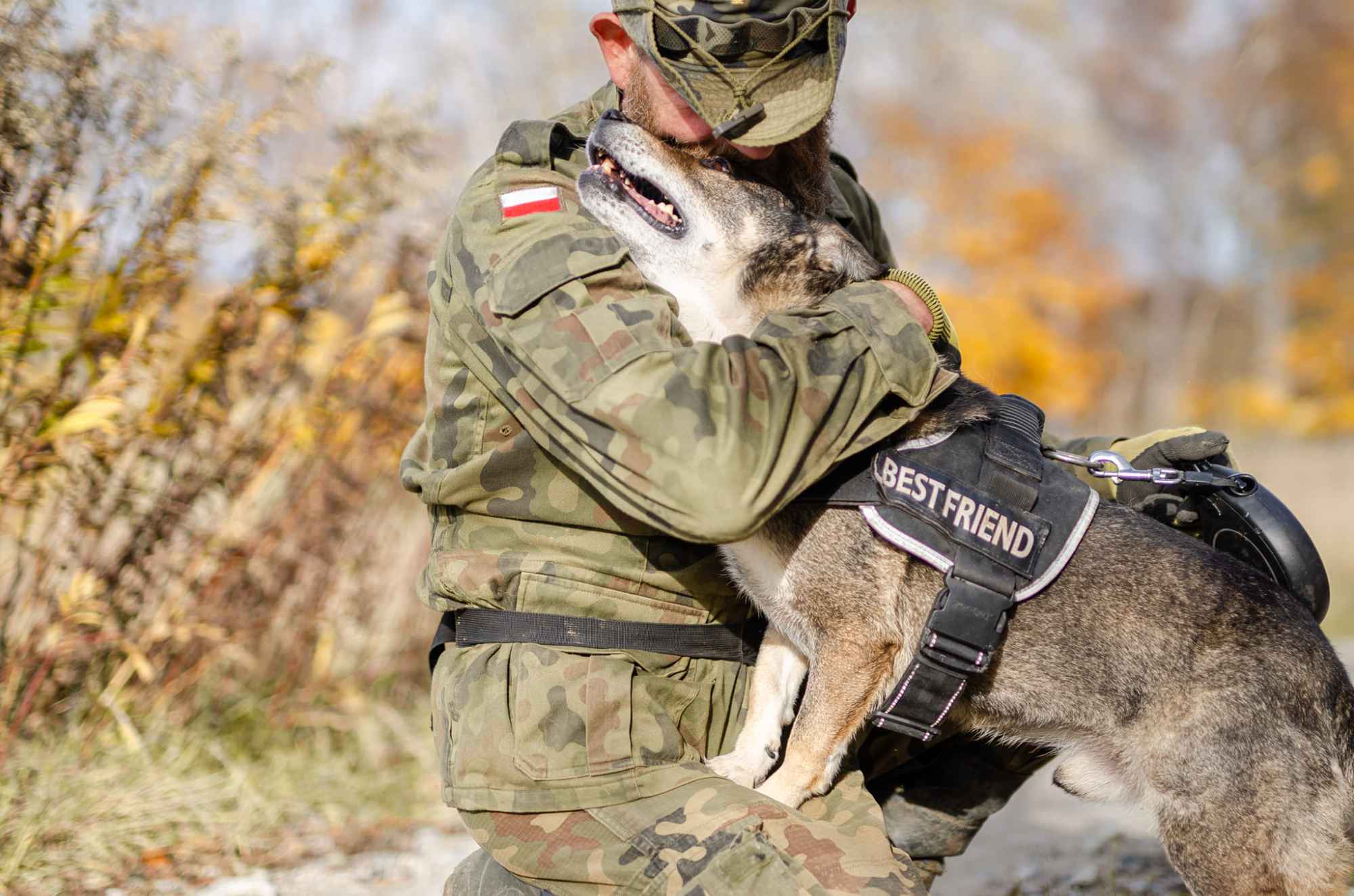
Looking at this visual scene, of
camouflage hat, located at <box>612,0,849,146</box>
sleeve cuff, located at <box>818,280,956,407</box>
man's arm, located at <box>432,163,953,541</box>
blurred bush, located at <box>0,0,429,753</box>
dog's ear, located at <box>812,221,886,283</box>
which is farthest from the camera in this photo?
blurred bush, located at <box>0,0,429,753</box>

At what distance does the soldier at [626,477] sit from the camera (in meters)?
2.11

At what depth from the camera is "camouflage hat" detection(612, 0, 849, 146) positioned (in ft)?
7.95

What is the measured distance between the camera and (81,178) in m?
3.50

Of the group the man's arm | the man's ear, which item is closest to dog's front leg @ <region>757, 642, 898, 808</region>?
the man's arm

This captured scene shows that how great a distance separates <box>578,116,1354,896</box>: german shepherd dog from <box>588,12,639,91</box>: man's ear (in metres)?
0.16

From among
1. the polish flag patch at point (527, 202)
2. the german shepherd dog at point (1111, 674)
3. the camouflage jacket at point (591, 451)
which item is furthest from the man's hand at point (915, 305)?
the polish flag patch at point (527, 202)

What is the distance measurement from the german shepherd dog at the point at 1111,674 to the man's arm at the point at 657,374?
0.33m

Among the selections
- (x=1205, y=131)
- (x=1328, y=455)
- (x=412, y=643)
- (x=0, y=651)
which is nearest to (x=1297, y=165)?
(x=1205, y=131)

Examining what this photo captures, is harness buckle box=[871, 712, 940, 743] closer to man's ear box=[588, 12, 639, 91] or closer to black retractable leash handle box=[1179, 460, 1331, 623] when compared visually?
black retractable leash handle box=[1179, 460, 1331, 623]

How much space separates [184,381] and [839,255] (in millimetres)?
2515

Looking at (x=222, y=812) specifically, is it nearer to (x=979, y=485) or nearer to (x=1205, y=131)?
(x=979, y=485)

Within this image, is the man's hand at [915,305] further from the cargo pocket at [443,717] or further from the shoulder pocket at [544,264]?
the cargo pocket at [443,717]

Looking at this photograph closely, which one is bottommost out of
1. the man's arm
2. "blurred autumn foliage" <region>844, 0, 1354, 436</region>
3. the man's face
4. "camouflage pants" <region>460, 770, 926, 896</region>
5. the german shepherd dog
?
"camouflage pants" <region>460, 770, 926, 896</region>

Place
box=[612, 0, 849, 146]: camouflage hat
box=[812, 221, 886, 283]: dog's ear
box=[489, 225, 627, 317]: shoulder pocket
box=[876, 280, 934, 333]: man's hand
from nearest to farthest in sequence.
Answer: box=[489, 225, 627, 317]: shoulder pocket
box=[612, 0, 849, 146]: camouflage hat
box=[876, 280, 934, 333]: man's hand
box=[812, 221, 886, 283]: dog's ear
